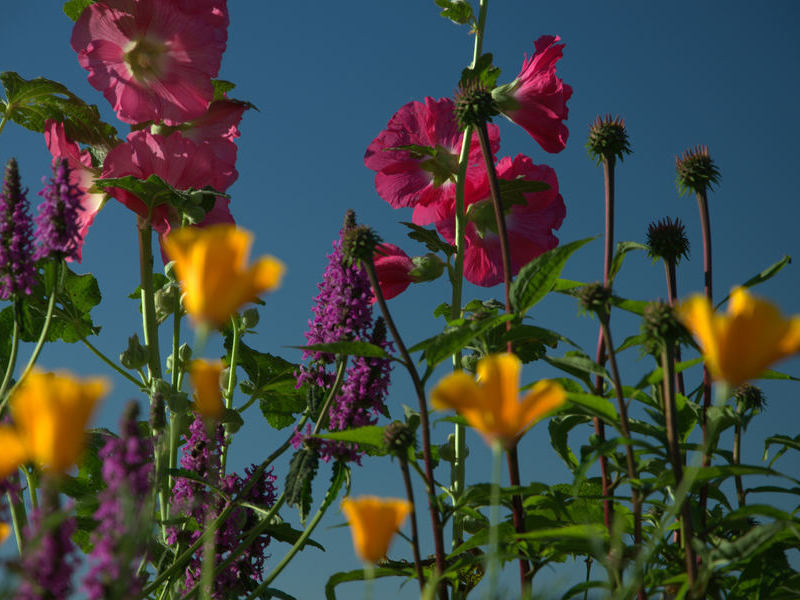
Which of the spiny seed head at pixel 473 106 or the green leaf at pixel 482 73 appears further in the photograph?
the green leaf at pixel 482 73

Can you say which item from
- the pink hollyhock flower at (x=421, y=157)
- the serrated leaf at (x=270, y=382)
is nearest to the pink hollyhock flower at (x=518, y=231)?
the pink hollyhock flower at (x=421, y=157)

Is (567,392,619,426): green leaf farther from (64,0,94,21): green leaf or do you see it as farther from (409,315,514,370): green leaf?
(64,0,94,21): green leaf

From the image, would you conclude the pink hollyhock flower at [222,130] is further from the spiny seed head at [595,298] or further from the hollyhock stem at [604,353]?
the spiny seed head at [595,298]

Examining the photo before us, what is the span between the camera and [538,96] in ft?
5.69

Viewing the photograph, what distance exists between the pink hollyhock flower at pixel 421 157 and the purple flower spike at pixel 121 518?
1.20 m

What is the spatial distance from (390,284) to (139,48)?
0.78m

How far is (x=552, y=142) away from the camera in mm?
1818

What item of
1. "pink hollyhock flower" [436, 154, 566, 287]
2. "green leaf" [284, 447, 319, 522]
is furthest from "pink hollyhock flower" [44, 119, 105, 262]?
"green leaf" [284, 447, 319, 522]

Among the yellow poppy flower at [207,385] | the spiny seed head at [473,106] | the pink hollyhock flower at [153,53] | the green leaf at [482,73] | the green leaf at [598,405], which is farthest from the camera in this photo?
the pink hollyhock flower at [153,53]

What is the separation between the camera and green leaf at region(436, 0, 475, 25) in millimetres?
1836

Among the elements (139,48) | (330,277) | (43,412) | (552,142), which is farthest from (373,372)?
(139,48)

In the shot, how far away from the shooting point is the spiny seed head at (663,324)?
95 cm

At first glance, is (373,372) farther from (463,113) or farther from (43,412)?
(43,412)

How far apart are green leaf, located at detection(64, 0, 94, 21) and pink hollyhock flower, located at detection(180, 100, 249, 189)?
0.37m
